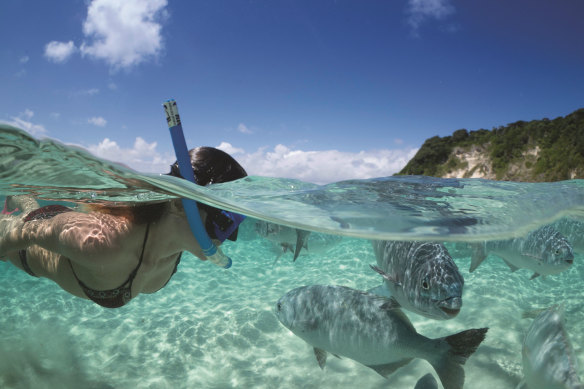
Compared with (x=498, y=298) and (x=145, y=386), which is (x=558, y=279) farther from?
(x=145, y=386)

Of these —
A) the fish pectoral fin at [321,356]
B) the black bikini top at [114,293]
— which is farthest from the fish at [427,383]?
the black bikini top at [114,293]

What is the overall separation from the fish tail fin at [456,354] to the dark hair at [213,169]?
9.93 feet

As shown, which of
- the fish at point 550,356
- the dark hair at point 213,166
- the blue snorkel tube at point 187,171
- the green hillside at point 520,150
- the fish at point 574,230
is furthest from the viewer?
the green hillside at point 520,150

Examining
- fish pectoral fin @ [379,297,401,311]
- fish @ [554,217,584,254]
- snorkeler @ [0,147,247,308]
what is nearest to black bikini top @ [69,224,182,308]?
snorkeler @ [0,147,247,308]

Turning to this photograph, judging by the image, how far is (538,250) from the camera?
602 centimetres

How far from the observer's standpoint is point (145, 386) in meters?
5.45

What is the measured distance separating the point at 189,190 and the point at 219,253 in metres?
0.99

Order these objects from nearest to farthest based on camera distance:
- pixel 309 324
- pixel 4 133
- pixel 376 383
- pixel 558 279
→ 1. pixel 4 133
2. pixel 309 324
3. pixel 376 383
4. pixel 558 279

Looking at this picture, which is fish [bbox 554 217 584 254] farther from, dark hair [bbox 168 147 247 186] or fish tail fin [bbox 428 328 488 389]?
dark hair [bbox 168 147 247 186]

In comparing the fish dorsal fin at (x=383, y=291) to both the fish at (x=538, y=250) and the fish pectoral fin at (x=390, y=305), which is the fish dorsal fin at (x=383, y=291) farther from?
the fish at (x=538, y=250)

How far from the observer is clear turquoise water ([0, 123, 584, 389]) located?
4.86 metres

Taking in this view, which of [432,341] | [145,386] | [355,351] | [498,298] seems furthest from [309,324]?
[498,298]

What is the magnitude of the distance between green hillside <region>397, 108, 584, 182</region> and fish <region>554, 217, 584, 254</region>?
9.10 metres

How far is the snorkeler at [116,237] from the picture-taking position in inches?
123
